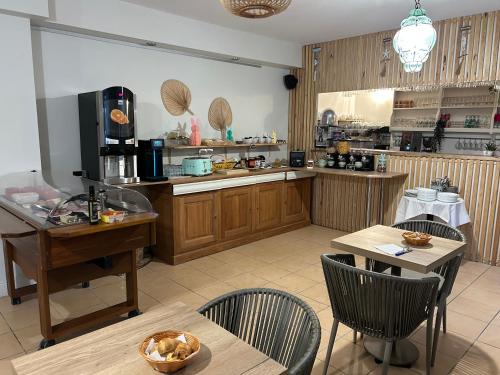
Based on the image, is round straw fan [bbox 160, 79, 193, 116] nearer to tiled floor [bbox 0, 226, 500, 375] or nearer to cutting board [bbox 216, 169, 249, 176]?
cutting board [bbox 216, 169, 249, 176]

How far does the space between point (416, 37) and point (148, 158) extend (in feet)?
9.39

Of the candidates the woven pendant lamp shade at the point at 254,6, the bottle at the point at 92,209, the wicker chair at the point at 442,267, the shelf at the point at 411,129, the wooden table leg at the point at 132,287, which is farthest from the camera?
the shelf at the point at 411,129

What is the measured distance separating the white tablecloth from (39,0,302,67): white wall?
115 inches

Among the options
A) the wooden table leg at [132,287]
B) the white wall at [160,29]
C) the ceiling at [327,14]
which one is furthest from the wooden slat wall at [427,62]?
the wooden table leg at [132,287]

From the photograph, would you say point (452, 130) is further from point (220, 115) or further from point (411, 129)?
point (220, 115)

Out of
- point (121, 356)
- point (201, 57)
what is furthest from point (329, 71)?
point (121, 356)

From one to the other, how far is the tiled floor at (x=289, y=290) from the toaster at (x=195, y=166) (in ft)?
3.46

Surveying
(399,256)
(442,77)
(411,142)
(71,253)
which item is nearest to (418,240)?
(399,256)

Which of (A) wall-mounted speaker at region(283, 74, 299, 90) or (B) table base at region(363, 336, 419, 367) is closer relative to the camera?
(B) table base at region(363, 336, 419, 367)

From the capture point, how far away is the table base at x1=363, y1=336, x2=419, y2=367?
255 cm

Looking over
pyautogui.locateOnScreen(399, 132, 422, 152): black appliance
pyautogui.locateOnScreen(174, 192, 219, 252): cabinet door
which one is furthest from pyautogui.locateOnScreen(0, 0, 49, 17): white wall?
pyautogui.locateOnScreen(399, 132, 422, 152): black appliance

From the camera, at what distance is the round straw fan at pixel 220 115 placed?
527cm

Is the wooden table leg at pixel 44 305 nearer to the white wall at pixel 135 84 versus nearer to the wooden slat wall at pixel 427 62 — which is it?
the white wall at pixel 135 84

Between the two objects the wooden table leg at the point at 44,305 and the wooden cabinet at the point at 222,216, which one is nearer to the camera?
the wooden table leg at the point at 44,305
